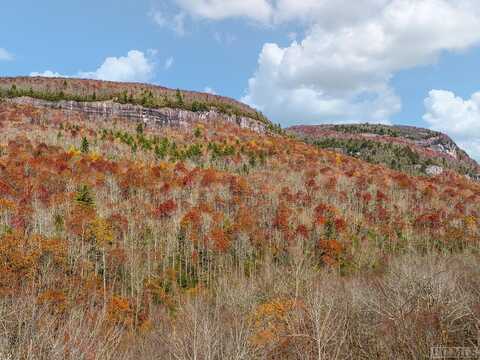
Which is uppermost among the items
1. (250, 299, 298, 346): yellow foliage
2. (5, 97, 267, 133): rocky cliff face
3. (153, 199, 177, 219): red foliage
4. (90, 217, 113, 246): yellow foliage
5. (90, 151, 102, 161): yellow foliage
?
(5, 97, 267, 133): rocky cliff face

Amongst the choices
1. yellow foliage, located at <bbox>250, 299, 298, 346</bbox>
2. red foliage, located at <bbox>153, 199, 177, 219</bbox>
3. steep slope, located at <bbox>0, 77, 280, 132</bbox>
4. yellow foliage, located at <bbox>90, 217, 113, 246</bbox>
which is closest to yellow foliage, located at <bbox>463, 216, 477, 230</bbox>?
red foliage, located at <bbox>153, 199, 177, 219</bbox>

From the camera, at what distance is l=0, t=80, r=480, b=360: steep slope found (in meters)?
22.3

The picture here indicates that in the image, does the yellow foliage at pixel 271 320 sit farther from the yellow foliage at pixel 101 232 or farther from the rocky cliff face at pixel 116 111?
the rocky cliff face at pixel 116 111

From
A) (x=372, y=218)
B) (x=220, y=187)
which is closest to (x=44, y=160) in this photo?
(x=220, y=187)

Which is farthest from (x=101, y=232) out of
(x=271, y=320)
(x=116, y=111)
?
(x=116, y=111)

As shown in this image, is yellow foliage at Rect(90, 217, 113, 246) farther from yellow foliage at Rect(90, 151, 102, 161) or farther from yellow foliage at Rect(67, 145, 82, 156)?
yellow foliage at Rect(67, 145, 82, 156)

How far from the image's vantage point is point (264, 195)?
98.6 m

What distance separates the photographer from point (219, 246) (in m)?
71.1

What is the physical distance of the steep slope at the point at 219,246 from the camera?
2231 cm

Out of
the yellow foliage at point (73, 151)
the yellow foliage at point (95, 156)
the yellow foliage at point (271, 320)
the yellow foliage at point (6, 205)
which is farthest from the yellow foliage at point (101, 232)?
the yellow foliage at point (73, 151)

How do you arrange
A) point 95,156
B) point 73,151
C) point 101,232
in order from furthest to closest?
point 73,151 → point 95,156 → point 101,232

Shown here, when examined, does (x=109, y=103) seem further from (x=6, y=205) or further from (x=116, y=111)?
(x=6, y=205)

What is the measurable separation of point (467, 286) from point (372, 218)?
6268cm

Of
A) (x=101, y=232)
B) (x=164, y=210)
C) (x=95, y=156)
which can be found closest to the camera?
(x=101, y=232)
